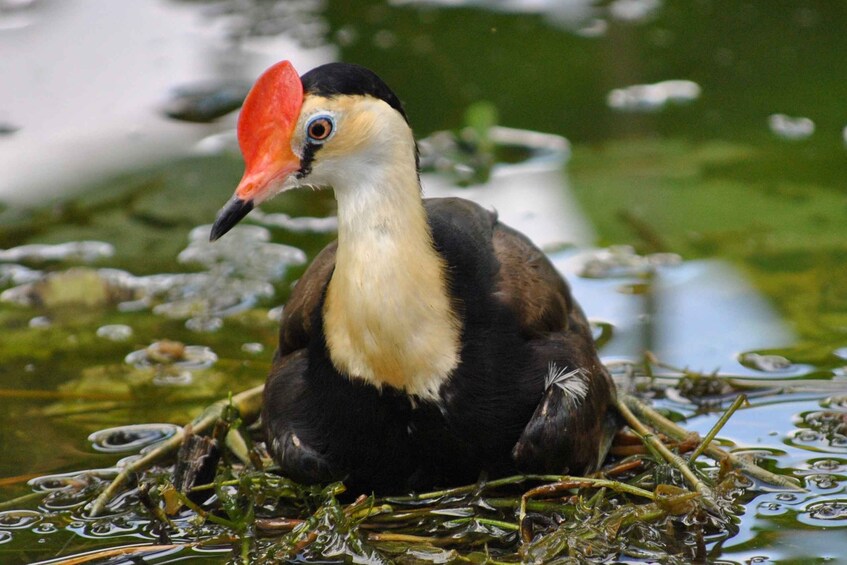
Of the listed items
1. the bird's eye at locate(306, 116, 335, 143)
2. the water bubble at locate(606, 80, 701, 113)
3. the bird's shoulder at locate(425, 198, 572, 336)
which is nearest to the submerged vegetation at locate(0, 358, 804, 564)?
the bird's shoulder at locate(425, 198, 572, 336)

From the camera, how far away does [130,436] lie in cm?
491

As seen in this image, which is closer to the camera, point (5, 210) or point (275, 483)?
point (275, 483)

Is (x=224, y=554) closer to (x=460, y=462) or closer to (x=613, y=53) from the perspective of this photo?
(x=460, y=462)

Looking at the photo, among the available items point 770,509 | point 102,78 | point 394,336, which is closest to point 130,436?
point 394,336

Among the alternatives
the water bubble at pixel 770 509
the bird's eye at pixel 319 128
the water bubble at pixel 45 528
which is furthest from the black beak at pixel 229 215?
the water bubble at pixel 770 509

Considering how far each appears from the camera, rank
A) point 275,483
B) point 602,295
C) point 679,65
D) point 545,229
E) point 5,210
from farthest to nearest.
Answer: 1. point 679,65
2. point 5,210
3. point 545,229
4. point 602,295
5. point 275,483

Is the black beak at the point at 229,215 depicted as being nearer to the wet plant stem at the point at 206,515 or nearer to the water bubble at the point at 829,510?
the wet plant stem at the point at 206,515

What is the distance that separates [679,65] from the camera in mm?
8164

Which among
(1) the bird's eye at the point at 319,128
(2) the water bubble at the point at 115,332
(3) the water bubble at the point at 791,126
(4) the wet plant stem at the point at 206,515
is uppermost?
(1) the bird's eye at the point at 319,128

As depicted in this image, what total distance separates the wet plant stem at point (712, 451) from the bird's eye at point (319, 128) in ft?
4.79

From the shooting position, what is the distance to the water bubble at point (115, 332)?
18.9 ft

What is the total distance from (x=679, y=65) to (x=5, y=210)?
418 cm

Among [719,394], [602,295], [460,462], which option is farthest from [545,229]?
[460,462]

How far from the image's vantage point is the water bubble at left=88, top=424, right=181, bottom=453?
15.9ft
